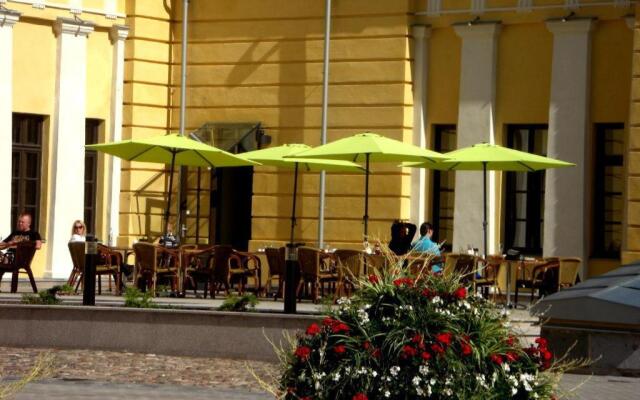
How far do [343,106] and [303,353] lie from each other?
21.9 metres

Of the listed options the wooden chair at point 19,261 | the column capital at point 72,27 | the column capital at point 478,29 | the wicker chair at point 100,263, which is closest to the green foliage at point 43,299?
the wooden chair at point 19,261

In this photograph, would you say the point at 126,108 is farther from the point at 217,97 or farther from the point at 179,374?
the point at 179,374

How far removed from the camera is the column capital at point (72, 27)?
102ft

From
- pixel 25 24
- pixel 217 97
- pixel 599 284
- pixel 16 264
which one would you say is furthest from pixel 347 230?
pixel 599 284

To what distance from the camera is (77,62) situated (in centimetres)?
3150

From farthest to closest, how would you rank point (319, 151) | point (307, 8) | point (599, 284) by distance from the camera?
point (307, 8), point (319, 151), point (599, 284)

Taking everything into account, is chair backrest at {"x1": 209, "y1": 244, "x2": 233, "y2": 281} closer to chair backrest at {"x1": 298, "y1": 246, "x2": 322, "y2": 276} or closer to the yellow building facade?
chair backrest at {"x1": 298, "y1": 246, "x2": 322, "y2": 276}

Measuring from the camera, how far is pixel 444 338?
916 centimetres

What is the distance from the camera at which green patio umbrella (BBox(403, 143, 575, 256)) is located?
25500 millimetres

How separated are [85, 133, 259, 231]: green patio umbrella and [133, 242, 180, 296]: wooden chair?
87 centimetres

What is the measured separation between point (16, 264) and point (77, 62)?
840 cm

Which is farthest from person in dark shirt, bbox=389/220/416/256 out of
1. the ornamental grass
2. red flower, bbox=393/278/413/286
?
the ornamental grass

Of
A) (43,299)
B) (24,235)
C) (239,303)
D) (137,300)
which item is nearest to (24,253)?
(24,235)

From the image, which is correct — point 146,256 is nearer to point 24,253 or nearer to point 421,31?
point 24,253
